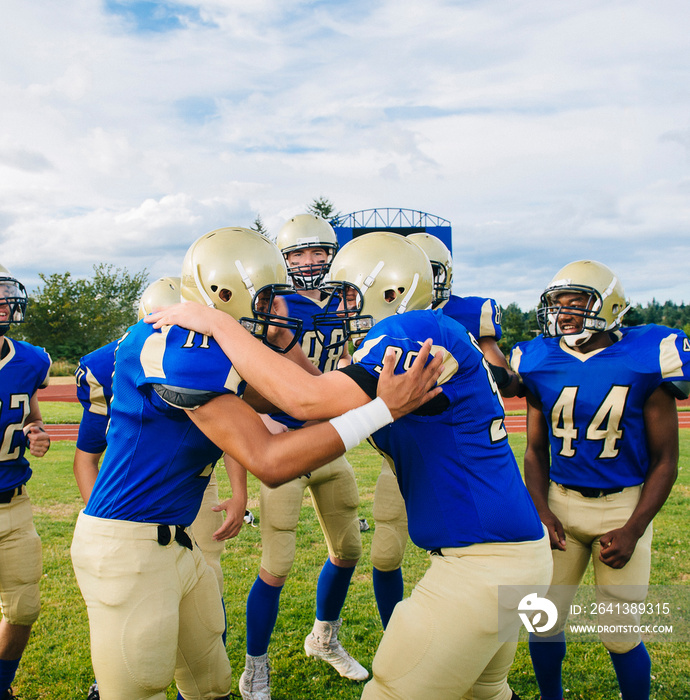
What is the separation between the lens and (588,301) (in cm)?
319

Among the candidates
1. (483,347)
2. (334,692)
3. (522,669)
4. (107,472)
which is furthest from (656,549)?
(107,472)

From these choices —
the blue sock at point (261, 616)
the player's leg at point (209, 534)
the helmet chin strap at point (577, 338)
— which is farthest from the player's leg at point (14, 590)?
the helmet chin strap at point (577, 338)

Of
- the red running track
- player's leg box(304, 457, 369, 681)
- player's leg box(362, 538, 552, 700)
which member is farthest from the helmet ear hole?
the red running track

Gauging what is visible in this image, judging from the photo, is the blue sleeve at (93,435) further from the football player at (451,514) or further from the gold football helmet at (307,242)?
the gold football helmet at (307,242)

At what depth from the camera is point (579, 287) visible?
3166 millimetres

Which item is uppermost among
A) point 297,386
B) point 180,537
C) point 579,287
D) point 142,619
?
point 579,287

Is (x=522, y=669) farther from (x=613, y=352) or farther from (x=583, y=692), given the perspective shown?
(x=613, y=352)

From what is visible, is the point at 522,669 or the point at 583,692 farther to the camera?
the point at 522,669

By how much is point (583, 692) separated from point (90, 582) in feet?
9.12

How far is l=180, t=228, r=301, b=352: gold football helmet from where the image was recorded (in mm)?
2357

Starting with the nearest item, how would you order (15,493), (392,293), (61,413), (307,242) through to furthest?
(392,293), (15,493), (307,242), (61,413)

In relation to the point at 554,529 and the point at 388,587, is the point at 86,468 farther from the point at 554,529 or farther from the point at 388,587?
the point at 554,529

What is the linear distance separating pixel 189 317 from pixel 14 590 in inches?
87.5

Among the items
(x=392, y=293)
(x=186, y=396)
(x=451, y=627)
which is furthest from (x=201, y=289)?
(x=451, y=627)
